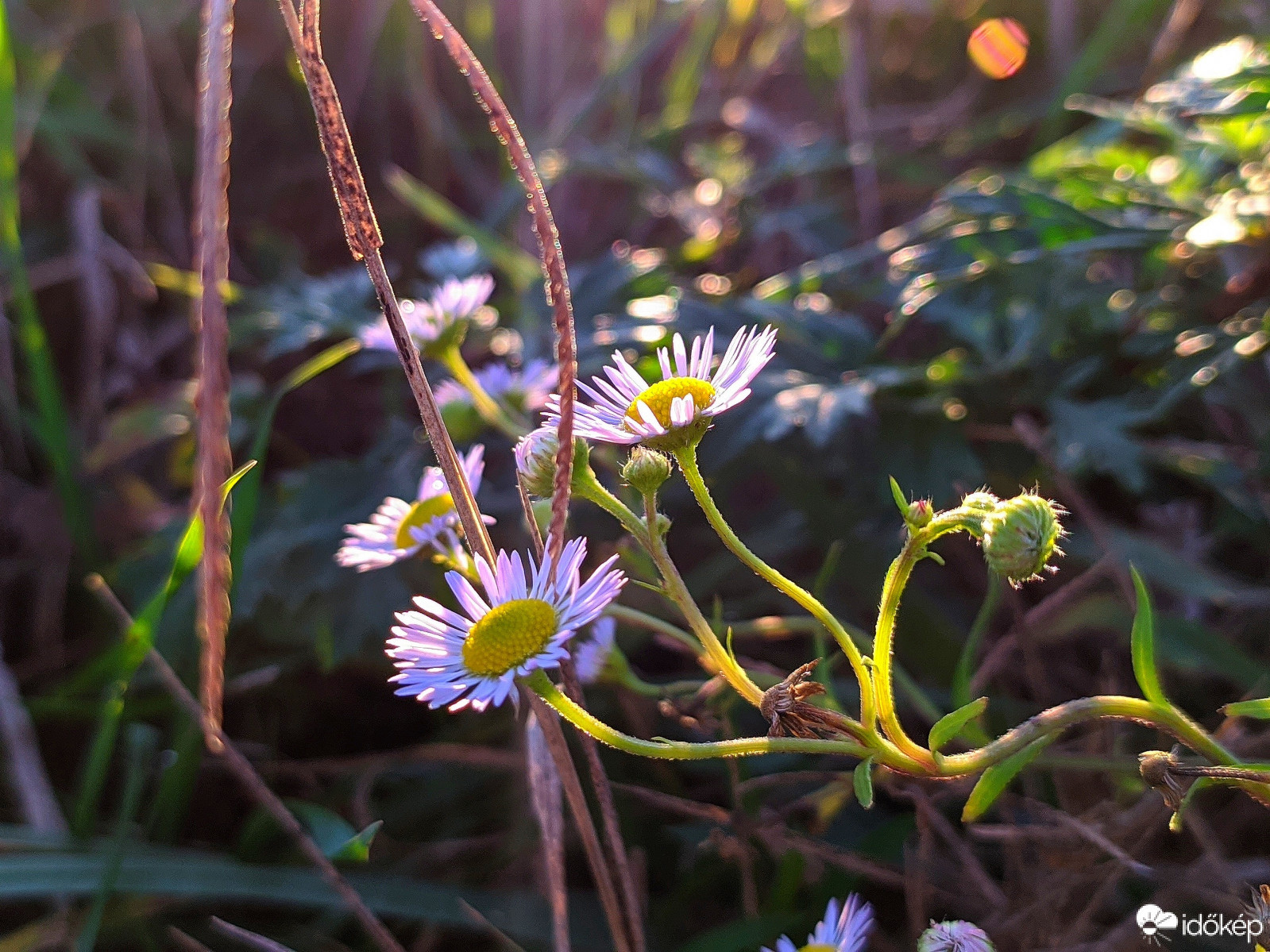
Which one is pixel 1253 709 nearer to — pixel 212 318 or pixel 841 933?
pixel 841 933

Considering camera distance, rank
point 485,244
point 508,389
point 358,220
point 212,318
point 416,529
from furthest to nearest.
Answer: point 485,244 < point 508,389 < point 416,529 < point 358,220 < point 212,318

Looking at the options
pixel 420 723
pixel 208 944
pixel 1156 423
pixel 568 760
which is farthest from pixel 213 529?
pixel 1156 423

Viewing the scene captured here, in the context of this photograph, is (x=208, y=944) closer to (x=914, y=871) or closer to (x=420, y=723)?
(x=420, y=723)

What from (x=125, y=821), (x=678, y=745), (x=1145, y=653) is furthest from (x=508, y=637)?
(x=125, y=821)

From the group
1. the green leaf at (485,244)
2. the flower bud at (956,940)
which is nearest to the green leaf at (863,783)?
the flower bud at (956,940)

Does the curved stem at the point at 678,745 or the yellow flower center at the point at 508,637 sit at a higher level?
the yellow flower center at the point at 508,637

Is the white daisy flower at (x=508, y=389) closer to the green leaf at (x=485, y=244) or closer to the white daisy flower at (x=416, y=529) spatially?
the white daisy flower at (x=416, y=529)

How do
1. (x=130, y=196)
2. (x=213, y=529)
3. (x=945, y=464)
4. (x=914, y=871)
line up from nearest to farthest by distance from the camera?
(x=213, y=529) → (x=914, y=871) → (x=945, y=464) → (x=130, y=196)
